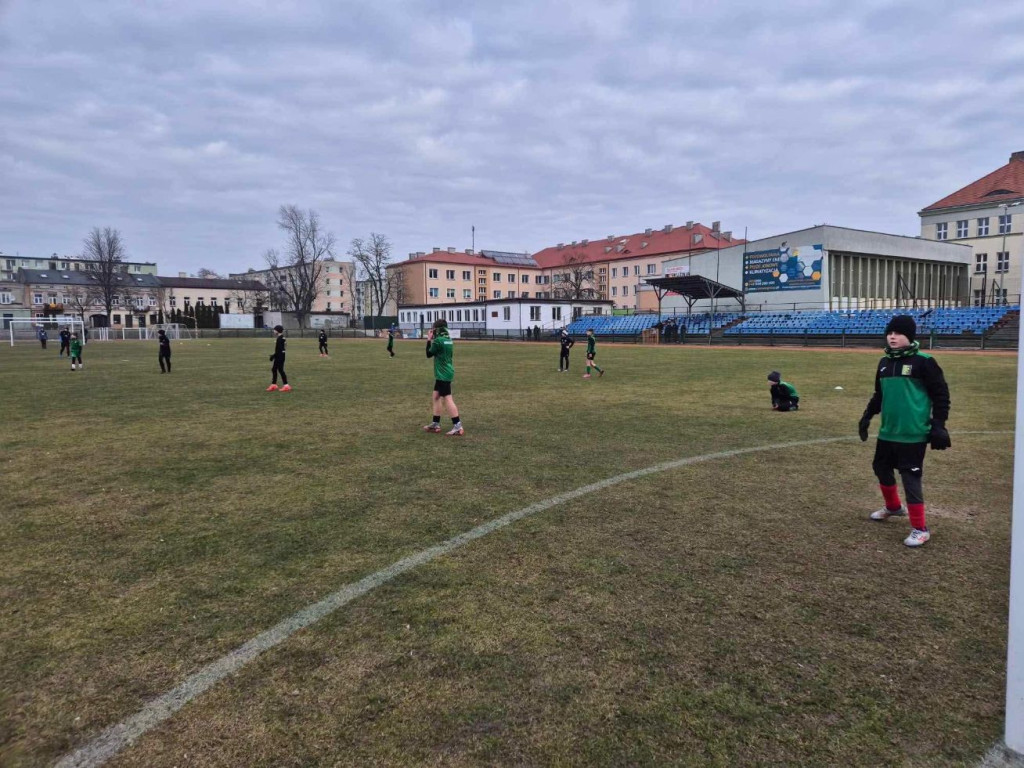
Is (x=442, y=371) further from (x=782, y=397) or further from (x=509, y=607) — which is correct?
(x=782, y=397)

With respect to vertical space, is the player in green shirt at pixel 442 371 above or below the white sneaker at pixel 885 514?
above

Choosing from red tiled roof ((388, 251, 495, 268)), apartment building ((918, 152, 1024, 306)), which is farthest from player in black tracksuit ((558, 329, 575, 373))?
red tiled roof ((388, 251, 495, 268))

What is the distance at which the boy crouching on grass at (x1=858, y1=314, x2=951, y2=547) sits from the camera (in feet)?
15.4

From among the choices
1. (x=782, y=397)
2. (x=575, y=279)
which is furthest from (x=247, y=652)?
(x=575, y=279)

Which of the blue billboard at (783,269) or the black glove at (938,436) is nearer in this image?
the black glove at (938,436)

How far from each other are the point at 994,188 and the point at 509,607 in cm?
7415

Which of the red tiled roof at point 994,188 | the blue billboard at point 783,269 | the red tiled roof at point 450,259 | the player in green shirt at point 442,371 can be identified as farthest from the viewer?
the red tiled roof at point 450,259

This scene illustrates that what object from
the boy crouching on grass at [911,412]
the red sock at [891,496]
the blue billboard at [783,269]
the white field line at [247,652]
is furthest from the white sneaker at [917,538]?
the blue billboard at [783,269]

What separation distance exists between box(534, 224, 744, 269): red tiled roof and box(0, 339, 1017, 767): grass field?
7754cm

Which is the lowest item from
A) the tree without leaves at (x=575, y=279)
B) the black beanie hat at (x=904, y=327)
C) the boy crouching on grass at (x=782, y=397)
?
the boy crouching on grass at (x=782, y=397)

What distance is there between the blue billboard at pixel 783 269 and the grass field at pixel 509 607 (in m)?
44.5

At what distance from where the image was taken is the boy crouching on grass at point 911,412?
4.70 metres

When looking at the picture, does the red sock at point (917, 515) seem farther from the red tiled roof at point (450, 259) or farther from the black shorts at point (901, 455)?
the red tiled roof at point (450, 259)

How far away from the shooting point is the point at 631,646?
10.6ft
